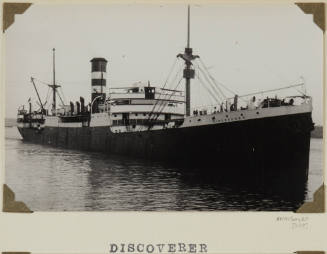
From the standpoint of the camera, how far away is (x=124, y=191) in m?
16.2

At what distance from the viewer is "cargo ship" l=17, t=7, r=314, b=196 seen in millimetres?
18656

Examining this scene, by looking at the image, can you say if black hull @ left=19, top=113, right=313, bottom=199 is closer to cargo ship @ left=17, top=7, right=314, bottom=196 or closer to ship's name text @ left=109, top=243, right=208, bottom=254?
cargo ship @ left=17, top=7, right=314, bottom=196

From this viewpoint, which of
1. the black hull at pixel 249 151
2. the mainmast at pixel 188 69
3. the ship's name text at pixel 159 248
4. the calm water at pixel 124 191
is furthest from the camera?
the mainmast at pixel 188 69

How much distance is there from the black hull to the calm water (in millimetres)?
1081

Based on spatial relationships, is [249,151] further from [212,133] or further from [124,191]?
[124,191]

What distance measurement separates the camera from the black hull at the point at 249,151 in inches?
728

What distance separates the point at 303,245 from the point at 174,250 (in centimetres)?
319

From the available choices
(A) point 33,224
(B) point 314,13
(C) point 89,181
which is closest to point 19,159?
(C) point 89,181

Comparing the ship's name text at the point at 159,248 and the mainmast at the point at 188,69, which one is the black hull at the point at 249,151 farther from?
the ship's name text at the point at 159,248

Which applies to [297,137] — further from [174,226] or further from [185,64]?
[174,226]

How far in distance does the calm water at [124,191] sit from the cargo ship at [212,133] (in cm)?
150

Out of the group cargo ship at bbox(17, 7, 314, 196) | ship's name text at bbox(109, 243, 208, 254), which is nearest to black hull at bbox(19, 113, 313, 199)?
cargo ship at bbox(17, 7, 314, 196)

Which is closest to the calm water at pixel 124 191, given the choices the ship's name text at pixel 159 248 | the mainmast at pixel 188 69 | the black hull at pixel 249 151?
the black hull at pixel 249 151

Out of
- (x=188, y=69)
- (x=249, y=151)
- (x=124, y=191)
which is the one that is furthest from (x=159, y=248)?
(x=188, y=69)
